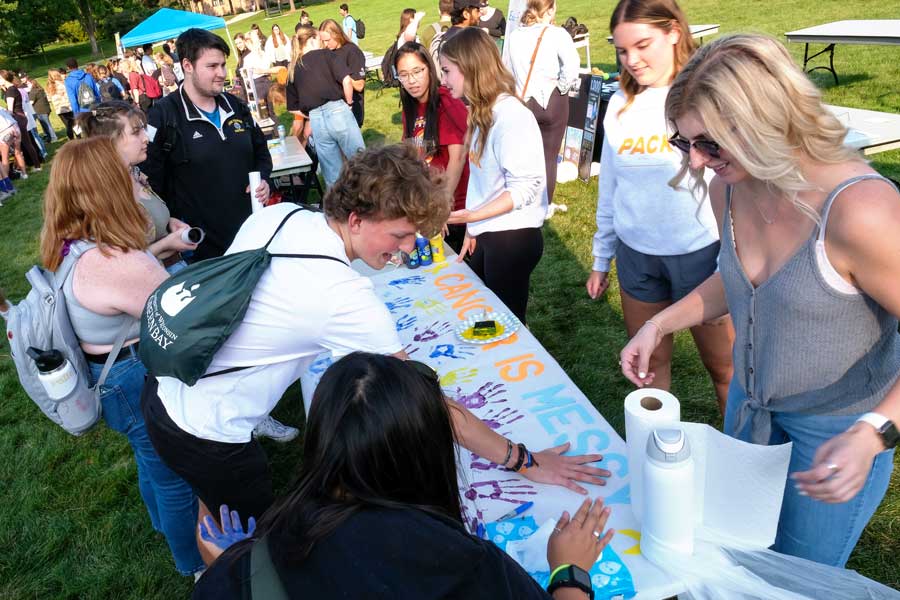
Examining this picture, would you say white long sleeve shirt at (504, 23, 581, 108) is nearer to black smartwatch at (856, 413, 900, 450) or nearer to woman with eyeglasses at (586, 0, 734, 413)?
woman with eyeglasses at (586, 0, 734, 413)

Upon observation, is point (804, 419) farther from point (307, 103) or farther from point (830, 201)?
point (307, 103)

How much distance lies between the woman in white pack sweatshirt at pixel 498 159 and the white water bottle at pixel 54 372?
148 centimetres

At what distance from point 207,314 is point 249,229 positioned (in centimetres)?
30

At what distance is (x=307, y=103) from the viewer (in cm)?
621

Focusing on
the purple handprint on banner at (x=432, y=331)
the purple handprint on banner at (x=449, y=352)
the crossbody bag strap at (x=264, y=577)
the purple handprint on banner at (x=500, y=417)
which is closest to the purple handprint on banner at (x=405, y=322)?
the purple handprint on banner at (x=432, y=331)

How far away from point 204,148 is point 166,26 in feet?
42.3

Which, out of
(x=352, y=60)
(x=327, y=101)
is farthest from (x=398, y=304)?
(x=352, y=60)

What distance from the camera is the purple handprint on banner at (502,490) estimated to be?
1681 millimetres

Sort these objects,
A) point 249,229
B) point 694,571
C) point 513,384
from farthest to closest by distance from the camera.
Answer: point 513,384
point 249,229
point 694,571

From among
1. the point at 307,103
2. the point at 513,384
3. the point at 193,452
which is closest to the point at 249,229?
the point at 193,452

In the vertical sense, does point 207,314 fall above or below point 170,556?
above

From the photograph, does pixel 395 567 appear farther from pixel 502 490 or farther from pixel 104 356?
pixel 104 356

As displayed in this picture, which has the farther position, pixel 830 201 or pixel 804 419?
pixel 804 419

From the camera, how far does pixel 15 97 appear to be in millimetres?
10727
